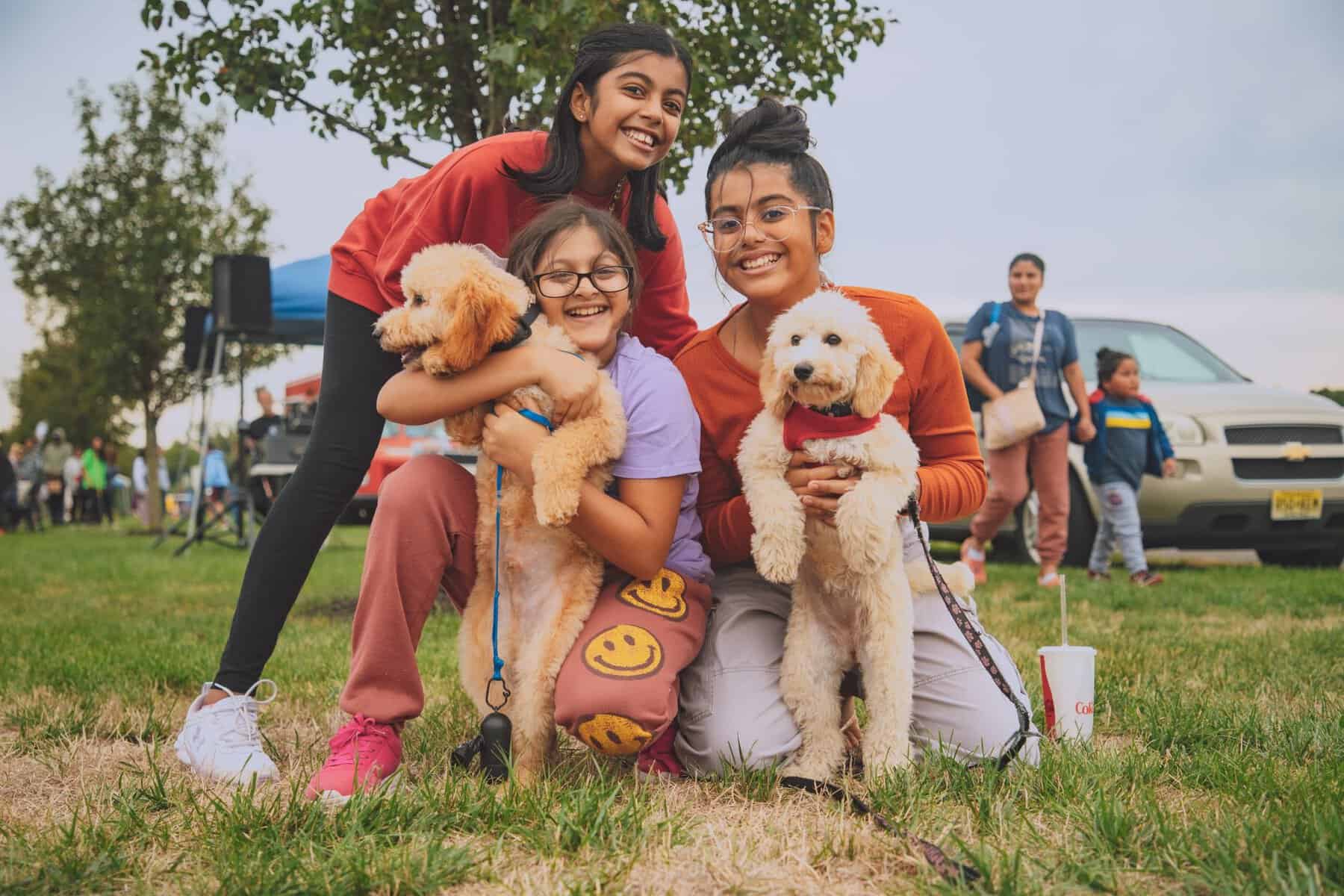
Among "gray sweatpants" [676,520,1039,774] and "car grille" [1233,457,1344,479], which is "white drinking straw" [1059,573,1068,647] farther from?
"car grille" [1233,457,1344,479]

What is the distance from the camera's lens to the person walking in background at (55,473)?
23172 mm

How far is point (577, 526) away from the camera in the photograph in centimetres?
237

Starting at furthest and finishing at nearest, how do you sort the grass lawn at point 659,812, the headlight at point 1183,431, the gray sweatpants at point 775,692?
the headlight at point 1183,431 < the gray sweatpants at point 775,692 < the grass lawn at point 659,812

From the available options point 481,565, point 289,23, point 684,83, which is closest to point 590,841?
point 481,565

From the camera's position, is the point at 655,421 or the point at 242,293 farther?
the point at 242,293

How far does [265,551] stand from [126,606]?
4.55 m

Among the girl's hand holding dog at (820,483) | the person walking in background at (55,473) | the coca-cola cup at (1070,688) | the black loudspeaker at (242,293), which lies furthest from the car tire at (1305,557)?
the person walking in background at (55,473)

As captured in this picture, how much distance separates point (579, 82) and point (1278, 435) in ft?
20.9

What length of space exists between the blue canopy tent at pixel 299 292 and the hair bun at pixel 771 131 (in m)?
6.13

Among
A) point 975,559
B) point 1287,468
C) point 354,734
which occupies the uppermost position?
point 1287,468

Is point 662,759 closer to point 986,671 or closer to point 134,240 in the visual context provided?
point 986,671

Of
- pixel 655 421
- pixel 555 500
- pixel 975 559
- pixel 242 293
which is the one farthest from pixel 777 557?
pixel 242 293

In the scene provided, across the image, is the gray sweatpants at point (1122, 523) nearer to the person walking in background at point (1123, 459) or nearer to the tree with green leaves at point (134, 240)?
the person walking in background at point (1123, 459)

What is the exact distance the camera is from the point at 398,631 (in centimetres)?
249
